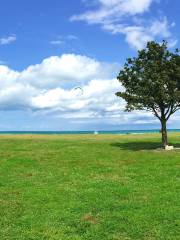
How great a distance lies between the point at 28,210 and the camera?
27188 mm

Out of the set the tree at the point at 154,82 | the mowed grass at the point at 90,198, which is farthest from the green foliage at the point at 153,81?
the mowed grass at the point at 90,198

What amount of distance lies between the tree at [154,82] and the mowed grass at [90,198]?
1705 centimetres

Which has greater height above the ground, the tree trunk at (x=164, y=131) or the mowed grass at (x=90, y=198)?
the tree trunk at (x=164, y=131)

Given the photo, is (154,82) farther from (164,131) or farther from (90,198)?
(90,198)

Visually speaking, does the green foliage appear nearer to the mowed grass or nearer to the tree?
the tree

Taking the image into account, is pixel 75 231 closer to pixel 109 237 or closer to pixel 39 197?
pixel 109 237

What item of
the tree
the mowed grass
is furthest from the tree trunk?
the mowed grass

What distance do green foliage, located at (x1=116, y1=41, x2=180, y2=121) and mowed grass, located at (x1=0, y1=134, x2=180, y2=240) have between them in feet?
56.1

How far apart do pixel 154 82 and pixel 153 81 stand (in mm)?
319

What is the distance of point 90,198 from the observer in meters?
29.9

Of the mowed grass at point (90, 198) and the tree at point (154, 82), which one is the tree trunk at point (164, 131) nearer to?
the tree at point (154, 82)

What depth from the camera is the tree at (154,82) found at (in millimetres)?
65125

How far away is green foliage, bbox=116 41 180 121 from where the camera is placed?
2562 inches

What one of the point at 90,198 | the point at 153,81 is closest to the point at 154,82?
the point at 153,81
